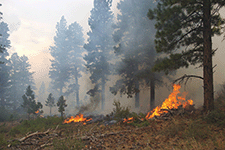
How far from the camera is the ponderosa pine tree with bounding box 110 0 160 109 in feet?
46.3

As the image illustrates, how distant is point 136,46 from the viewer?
50.5ft

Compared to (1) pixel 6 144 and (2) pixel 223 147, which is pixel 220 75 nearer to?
(2) pixel 223 147

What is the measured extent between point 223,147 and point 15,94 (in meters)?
28.4

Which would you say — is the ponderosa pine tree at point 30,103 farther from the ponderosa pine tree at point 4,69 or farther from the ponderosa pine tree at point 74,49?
the ponderosa pine tree at point 74,49

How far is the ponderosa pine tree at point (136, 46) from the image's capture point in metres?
14.1

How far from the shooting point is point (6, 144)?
19.6ft

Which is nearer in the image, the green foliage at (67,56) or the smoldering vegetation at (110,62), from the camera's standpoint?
the smoldering vegetation at (110,62)

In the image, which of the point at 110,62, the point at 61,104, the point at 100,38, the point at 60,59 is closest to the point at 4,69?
the point at 60,59

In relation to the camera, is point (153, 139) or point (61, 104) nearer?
point (153, 139)

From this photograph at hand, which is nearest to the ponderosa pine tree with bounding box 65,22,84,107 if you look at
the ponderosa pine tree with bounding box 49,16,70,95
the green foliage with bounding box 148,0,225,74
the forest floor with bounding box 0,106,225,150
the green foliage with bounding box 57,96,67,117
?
the ponderosa pine tree with bounding box 49,16,70,95

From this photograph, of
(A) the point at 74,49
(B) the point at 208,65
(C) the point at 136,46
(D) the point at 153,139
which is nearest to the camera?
(D) the point at 153,139

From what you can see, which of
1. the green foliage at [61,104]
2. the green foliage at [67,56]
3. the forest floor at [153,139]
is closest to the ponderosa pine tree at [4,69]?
the green foliage at [67,56]

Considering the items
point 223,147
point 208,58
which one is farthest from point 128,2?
point 223,147

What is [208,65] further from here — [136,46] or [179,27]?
[136,46]
